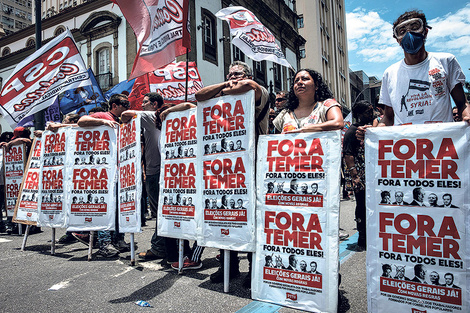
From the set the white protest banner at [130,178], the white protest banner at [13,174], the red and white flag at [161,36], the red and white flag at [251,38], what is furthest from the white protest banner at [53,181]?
the red and white flag at [251,38]

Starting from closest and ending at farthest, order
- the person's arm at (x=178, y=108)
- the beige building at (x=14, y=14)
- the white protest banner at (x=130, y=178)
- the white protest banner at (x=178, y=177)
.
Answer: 1. the white protest banner at (x=178, y=177)
2. the person's arm at (x=178, y=108)
3. the white protest banner at (x=130, y=178)
4. the beige building at (x=14, y=14)

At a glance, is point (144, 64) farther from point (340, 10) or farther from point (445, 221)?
point (340, 10)

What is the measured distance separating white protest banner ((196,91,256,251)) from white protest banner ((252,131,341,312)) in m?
0.13

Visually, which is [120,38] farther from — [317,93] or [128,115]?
[317,93]

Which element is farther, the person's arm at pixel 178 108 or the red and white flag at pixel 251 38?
the red and white flag at pixel 251 38

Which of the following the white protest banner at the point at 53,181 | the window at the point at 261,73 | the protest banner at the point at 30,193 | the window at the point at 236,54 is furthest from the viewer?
the window at the point at 261,73

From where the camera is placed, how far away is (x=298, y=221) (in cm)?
266

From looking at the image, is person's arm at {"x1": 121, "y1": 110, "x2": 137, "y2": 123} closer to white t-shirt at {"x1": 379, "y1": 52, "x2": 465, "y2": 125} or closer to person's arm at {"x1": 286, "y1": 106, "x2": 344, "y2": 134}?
person's arm at {"x1": 286, "y1": 106, "x2": 344, "y2": 134}

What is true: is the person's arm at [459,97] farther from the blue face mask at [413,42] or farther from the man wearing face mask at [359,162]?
the man wearing face mask at [359,162]

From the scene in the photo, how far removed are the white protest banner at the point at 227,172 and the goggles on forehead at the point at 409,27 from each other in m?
1.38

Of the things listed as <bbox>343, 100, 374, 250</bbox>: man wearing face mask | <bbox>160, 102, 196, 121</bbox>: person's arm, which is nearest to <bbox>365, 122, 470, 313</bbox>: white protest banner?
<bbox>160, 102, 196, 121</bbox>: person's arm

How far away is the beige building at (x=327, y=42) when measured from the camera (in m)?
38.5

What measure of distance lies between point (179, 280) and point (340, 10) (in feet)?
185

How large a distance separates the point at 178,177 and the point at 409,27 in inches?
105
